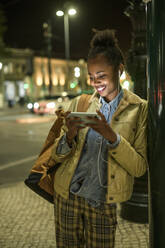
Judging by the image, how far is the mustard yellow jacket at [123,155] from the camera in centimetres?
184

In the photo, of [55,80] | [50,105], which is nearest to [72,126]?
[50,105]

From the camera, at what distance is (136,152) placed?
1882 millimetres

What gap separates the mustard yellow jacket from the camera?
1844 mm

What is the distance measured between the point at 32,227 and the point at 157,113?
285 cm

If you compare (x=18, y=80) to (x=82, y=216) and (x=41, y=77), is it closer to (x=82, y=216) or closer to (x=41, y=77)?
(x=41, y=77)

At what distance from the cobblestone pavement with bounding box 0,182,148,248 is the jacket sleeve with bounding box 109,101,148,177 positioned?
1.92 metres

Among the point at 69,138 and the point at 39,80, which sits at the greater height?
the point at 39,80

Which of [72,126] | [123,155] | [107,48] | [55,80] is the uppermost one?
[55,80]

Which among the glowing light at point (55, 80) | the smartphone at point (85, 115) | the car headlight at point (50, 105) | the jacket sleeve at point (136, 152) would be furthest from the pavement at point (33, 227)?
the glowing light at point (55, 80)

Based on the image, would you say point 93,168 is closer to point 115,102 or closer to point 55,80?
point 115,102

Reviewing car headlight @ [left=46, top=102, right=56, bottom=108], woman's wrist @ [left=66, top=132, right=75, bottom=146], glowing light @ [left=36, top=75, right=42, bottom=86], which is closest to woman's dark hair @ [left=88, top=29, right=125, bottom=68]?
woman's wrist @ [left=66, top=132, right=75, bottom=146]

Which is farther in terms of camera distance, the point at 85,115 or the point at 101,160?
the point at 101,160

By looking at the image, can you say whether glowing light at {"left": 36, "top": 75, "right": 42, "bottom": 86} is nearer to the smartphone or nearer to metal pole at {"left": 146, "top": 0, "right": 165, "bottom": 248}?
metal pole at {"left": 146, "top": 0, "right": 165, "bottom": 248}

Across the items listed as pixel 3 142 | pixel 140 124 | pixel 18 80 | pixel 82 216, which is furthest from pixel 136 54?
pixel 18 80
